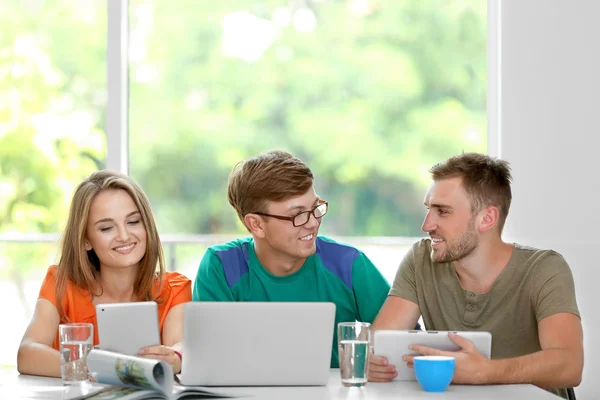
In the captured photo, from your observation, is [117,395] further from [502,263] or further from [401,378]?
[502,263]

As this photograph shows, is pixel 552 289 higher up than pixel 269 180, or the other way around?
pixel 269 180

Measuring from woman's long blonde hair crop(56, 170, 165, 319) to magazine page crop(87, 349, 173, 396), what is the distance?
0.71m

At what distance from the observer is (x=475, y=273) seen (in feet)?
8.71

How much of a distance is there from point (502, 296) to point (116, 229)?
120cm

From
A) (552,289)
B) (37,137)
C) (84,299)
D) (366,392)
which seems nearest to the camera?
(366,392)

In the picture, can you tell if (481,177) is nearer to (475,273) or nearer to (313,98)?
(475,273)

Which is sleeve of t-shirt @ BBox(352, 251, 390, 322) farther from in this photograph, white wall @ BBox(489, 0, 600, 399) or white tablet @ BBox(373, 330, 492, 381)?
white wall @ BBox(489, 0, 600, 399)

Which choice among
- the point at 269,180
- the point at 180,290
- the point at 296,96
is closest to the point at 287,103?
the point at 296,96

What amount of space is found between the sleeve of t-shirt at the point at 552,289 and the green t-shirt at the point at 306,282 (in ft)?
1.71

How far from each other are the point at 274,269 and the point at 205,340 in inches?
35.8

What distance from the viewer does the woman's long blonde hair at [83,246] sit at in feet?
8.81

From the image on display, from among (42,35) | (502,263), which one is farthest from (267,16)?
(502,263)

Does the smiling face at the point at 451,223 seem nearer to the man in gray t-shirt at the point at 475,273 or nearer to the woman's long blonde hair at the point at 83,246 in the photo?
the man in gray t-shirt at the point at 475,273

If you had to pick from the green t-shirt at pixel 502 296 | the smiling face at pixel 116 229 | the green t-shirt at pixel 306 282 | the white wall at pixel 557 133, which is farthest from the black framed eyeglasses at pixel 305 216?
the white wall at pixel 557 133
